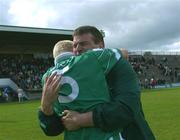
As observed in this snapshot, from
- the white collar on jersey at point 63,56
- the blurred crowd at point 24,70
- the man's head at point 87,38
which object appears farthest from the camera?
the blurred crowd at point 24,70

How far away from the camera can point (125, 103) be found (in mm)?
3279

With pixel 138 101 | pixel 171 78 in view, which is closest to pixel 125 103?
pixel 138 101

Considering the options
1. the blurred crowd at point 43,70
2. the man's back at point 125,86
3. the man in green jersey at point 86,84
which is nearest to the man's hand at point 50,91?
the man in green jersey at point 86,84

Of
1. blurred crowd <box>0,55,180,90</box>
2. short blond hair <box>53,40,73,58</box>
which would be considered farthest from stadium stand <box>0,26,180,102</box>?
short blond hair <box>53,40,73,58</box>

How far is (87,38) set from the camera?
3.43m

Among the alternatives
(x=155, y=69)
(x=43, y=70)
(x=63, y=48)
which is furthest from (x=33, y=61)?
(x=63, y=48)

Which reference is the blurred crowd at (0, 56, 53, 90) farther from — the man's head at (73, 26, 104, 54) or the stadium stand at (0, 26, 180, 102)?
the man's head at (73, 26, 104, 54)

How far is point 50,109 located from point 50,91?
140 mm

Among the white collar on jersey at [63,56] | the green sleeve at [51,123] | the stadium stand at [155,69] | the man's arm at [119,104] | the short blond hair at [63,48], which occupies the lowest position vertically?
the stadium stand at [155,69]

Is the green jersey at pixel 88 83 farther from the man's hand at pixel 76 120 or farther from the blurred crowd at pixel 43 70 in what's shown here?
the blurred crowd at pixel 43 70

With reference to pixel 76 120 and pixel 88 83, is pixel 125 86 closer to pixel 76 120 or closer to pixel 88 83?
pixel 88 83

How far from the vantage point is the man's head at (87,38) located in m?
3.43

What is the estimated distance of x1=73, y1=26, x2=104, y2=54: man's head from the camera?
343cm

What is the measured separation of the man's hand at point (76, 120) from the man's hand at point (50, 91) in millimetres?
116
